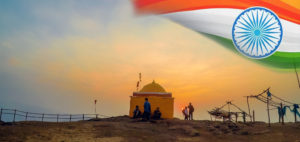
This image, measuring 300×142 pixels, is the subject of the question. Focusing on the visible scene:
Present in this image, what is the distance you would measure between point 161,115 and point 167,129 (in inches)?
204

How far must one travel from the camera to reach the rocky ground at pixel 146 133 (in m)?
15.5

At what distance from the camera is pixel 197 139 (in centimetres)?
1627

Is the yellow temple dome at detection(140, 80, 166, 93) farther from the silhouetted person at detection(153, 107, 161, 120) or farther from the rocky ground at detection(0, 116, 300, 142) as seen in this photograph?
the rocky ground at detection(0, 116, 300, 142)

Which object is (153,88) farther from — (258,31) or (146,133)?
(258,31)

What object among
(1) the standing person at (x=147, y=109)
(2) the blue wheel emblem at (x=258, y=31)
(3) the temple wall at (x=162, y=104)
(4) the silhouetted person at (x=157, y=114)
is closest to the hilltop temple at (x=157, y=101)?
(3) the temple wall at (x=162, y=104)

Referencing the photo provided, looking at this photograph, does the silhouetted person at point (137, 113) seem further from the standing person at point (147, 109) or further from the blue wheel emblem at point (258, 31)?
the blue wheel emblem at point (258, 31)

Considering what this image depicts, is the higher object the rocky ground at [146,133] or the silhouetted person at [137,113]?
the silhouetted person at [137,113]

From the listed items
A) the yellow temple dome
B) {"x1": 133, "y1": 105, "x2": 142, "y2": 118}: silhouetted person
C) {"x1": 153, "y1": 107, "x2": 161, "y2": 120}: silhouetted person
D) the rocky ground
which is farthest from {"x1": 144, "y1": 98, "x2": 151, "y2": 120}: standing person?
the yellow temple dome

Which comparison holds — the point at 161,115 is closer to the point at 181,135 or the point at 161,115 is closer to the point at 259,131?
the point at 181,135

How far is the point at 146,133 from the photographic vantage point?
55.8 feet

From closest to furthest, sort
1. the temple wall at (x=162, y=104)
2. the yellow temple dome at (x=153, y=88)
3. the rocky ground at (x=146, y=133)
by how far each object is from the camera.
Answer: the rocky ground at (x=146, y=133) < the temple wall at (x=162, y=104) < the yellow temple dome at (x=153, y=88)

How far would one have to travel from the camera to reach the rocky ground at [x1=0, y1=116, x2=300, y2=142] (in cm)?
1545

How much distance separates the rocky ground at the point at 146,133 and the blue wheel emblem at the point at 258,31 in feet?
17.7

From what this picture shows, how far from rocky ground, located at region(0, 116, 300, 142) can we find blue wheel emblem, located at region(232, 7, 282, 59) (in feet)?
17.7
